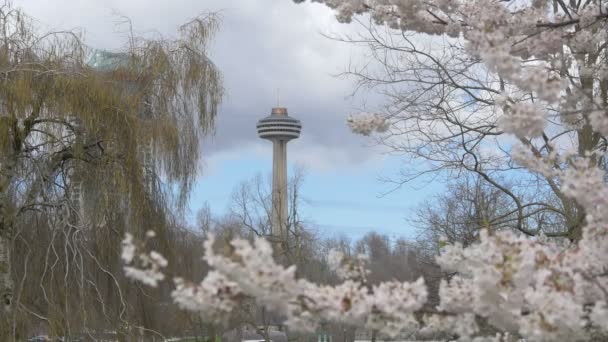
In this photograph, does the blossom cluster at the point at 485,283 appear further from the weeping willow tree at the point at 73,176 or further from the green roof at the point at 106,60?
the green roof at the point at 106,60

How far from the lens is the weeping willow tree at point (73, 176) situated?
302 inches

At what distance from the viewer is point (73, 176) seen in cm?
816

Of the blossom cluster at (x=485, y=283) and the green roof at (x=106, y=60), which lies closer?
the blossom cluster at (x=485, y=283)

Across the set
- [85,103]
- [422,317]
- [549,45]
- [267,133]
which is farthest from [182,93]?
[267,133]

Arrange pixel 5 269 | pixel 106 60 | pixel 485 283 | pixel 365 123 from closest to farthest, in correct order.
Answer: pixel 485 283 → pixel 365 123 → pixel 5 269 → pixel 106 60

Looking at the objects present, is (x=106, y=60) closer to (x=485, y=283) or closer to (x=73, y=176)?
(x=73, y=176)

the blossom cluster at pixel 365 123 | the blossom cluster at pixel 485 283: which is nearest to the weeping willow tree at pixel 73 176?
the blossom cluster at pixel 365 123

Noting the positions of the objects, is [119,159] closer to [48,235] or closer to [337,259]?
[48,235]

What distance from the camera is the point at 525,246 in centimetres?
246

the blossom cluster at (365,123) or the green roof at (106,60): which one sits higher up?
the green roof at (106,60)

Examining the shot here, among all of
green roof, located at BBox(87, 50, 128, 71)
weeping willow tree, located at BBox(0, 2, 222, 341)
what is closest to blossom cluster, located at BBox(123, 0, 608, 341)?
weeping willow tree, located at BBox(0, 2, 222, 341)

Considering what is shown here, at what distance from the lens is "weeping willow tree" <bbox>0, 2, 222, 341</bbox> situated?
768cm

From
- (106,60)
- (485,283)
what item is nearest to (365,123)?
(485,283)

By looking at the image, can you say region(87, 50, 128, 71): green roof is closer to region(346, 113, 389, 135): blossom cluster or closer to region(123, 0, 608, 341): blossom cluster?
region(346, 113, 389, 135): blossom cluster
